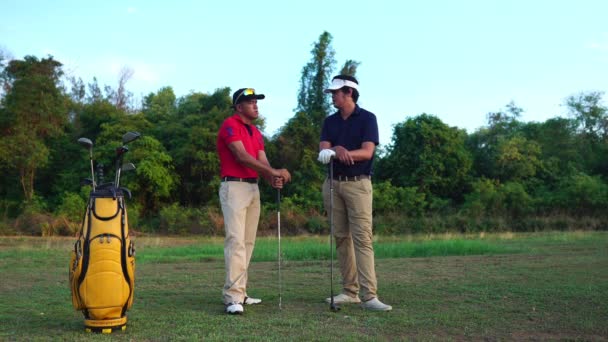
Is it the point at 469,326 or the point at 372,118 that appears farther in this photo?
the point at 372,118

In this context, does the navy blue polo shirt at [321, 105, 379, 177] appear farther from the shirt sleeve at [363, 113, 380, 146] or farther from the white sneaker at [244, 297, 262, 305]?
the white sneaker at [244, 297, 262, 305]

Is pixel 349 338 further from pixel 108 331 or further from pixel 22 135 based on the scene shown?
pixel 22 135

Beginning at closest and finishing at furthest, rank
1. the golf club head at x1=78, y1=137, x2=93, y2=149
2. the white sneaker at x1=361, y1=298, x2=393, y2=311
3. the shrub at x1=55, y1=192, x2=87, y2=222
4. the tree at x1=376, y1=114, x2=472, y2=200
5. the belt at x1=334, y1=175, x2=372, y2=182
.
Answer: the golf club head at x1=78, y1=137, x2=93, y2=149 < the white sneaker at x1=361, y1=298, x2=393, y2=311 < the belt at x1=334, y1=175, x2=372, y2=182 < the shrub at x1=55, y1=192, x2=87, y2=222 < the tree at x1=376, y1=114, x2=472, y2=200

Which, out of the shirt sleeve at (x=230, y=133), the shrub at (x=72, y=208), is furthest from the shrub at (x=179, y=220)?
the shirt sleeve at (x=230, y=133)

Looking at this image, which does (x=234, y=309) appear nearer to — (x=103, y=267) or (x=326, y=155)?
(x=103, y=267)

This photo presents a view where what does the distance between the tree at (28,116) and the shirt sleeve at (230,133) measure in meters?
37.7

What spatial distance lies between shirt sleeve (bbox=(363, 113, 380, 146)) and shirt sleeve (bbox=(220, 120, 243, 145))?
139 cm

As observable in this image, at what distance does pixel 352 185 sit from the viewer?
687cm

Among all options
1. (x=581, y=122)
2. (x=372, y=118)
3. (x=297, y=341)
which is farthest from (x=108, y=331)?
(x=581, y=122)

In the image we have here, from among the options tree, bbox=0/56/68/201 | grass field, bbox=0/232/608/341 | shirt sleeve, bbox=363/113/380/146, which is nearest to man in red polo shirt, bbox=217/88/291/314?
grass field, bbox=0/232/608/341

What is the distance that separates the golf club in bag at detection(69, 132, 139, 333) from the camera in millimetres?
5152

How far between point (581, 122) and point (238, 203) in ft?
178

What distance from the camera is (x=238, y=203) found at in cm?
665

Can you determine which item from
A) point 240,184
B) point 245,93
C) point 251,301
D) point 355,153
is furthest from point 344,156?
point 251,301
